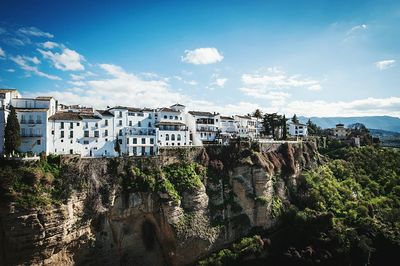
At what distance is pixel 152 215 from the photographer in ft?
121

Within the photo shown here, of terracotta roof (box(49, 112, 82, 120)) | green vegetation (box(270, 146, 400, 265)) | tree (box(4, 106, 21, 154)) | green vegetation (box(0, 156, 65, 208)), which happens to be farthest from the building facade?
green vegetation (box(270, 146, 400, 265))

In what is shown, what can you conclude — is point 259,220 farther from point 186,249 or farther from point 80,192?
point 80,192

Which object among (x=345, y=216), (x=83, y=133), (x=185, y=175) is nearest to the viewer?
(x=83, y=133)

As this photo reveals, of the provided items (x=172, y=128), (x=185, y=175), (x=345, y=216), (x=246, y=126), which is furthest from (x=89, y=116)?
(x=345, y=216)

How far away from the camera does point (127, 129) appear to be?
4334 cm

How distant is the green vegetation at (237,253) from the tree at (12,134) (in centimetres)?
2508

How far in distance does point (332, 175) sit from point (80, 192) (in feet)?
143

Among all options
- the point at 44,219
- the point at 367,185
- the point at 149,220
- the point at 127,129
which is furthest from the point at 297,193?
the point at 44,219

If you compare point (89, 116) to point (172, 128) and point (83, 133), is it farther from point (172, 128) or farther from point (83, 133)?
point (172, 128)

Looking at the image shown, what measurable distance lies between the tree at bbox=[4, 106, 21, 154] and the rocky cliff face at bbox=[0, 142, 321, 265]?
5742 mm

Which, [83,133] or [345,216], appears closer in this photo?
[83,133]

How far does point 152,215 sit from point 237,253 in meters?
11.9

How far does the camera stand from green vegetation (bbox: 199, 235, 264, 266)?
121 feet

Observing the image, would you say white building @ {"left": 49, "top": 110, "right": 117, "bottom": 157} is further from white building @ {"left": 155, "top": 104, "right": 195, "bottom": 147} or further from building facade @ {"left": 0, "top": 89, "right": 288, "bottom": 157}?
white building @ {"left": 155, "top": 104, "right": 195, "bottom": 147}
